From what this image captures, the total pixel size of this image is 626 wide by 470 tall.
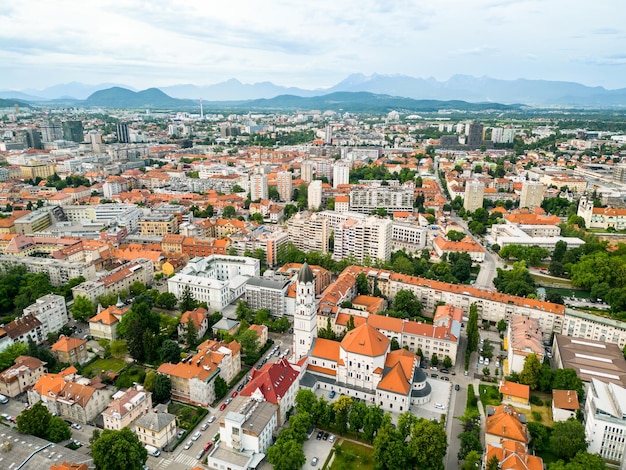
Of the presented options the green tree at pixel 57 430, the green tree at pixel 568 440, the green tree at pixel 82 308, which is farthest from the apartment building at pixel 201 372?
the green tree at pixel 568 440

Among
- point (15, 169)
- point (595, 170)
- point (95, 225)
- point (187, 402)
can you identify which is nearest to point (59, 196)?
point (95, 225)

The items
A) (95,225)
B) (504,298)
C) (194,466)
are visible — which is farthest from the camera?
(95,225)

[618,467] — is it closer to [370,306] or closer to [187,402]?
[370,306]

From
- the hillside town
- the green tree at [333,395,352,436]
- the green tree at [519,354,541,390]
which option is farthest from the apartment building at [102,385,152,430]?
the green tree at [519,354,541,390]

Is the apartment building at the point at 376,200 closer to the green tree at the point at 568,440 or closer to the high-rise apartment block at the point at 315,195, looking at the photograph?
the high-rise apartment block at the point at 315,195

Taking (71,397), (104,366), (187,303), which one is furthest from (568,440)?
(104,366)

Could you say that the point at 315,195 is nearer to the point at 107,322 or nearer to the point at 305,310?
the point at 107,322
